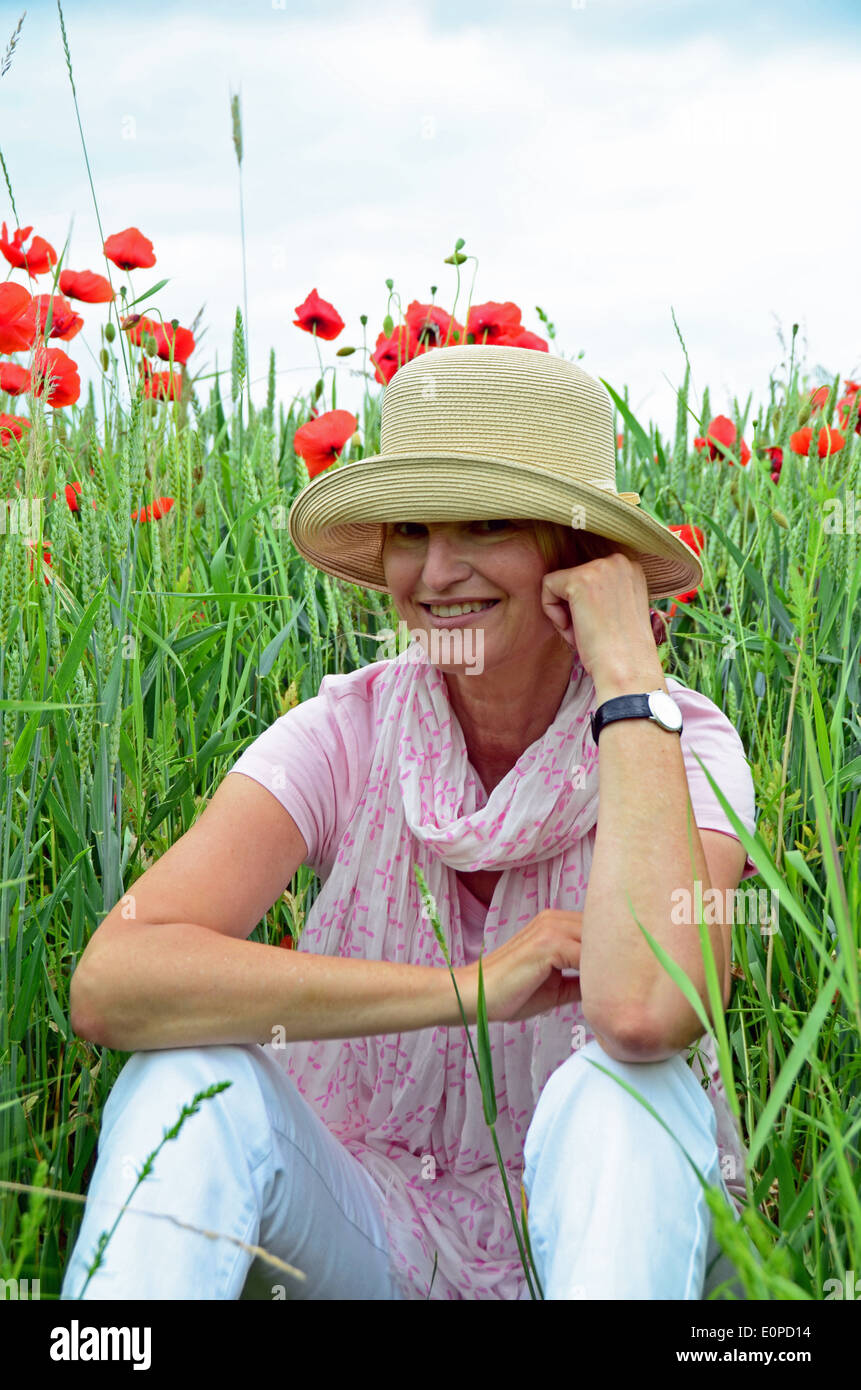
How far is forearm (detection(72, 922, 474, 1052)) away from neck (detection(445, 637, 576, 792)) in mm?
434

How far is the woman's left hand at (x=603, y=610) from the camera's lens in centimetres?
145

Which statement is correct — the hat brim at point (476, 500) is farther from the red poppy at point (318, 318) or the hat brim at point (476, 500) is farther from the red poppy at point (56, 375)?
the red poppy at point (318, 318)

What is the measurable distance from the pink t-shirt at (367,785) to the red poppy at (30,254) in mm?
892

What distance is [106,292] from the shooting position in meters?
2.38

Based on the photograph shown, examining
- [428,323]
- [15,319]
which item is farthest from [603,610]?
[428,323]

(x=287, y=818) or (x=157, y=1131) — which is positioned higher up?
(x=287, y=818)

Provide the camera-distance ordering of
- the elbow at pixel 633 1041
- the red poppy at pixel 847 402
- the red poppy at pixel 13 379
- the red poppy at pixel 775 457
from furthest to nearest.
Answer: the red poppy at pixel 775 457, the red poppy at pixel 847 402, the red poppy at pixel 13 379, the elbow at pixel 633 1041

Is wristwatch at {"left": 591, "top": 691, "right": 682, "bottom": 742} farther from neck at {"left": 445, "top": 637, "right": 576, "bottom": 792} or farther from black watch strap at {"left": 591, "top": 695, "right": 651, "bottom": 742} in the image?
neck at {"left": 445, "top": 637, "right": 576, "bottom": 792}

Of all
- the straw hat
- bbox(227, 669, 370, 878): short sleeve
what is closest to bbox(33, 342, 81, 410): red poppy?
the straw hat

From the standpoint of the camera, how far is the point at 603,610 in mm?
1474

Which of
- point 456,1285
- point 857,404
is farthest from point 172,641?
point 857,404

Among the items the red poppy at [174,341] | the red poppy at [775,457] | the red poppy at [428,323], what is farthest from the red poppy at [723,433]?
the red poppy at [174,341]

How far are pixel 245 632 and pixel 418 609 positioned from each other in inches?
25.1
